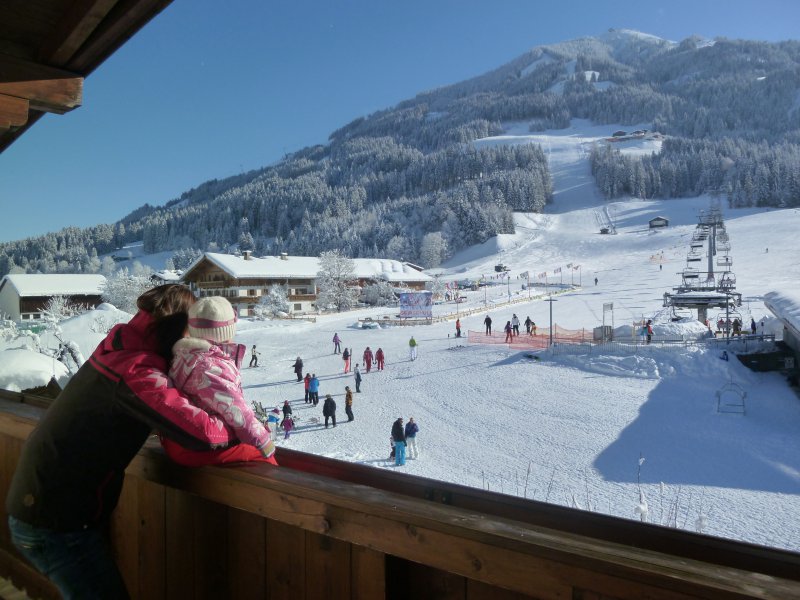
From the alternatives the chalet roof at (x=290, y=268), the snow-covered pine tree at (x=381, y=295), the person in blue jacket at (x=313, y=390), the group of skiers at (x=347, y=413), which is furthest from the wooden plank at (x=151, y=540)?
the snow-covered pine tree at (x=381, y=295)

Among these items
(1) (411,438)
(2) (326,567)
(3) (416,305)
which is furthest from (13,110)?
(3) (416,305)

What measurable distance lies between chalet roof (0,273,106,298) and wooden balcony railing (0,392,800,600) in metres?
46.5

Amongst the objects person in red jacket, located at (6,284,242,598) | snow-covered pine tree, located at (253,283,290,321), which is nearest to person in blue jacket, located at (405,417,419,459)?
person in red jacket, located at (6,284,242,598)

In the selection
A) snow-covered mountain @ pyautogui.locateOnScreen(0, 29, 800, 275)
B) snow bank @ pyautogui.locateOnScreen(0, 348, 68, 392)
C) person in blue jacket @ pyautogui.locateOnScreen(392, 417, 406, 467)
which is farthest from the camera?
snow-covered mountain @ pyautogui.locateOnScreen(0, 29, 800, 275)

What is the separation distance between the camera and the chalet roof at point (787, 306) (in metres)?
16.5

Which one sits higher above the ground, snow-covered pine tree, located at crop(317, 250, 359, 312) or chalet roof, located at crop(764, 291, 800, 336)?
snow-covered pine tree, located at crop(317, 250, 359, 312)

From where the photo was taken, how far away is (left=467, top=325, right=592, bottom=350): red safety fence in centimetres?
2214

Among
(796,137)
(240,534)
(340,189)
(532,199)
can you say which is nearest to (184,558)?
(240,534)

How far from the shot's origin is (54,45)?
2338 mm

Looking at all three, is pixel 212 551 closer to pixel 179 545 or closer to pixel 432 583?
pixel 179 545

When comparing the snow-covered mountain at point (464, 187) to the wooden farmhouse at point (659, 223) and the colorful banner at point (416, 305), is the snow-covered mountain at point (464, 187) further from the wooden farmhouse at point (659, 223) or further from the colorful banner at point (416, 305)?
the colorful banner at point (416, 305)

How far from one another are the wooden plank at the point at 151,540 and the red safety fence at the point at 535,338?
2119 centimetres

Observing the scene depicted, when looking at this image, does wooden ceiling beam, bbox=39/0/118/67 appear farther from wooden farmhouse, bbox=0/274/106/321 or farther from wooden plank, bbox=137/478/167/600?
wooden farmhouse, bbox=0/274/106/321

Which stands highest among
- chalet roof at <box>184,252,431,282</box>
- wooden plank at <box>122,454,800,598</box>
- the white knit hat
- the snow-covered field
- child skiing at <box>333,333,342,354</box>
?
chalet roof at <box>184,252,431,282</box>
